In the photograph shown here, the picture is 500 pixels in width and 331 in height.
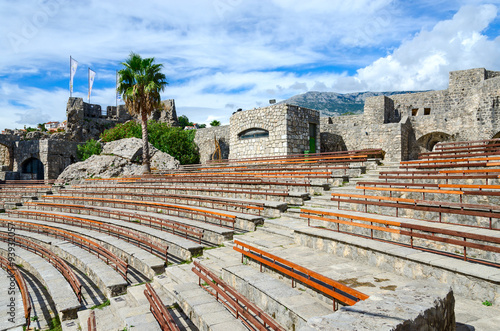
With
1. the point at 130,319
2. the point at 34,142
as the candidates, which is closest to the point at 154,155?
the point at 34,142

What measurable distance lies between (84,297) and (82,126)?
1549 inches

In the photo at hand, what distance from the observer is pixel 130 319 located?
4.73 meters

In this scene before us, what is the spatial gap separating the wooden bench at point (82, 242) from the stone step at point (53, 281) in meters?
0.95

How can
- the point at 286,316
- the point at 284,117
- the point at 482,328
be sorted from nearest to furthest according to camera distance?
the point at 482,328 → the point at 286,316 → the point at 284,117

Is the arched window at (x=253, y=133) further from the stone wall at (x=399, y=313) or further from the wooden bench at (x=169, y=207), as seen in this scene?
the stone wall at (x=399, y=313)

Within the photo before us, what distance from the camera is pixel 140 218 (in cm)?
1009

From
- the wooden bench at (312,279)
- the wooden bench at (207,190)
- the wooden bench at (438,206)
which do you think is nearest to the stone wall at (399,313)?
Result: the wooden bench at (312,279)

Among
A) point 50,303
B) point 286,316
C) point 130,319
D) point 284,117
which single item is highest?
point 284,117

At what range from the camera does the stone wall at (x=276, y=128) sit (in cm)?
1897

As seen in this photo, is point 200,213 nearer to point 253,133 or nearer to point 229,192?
point 229,192

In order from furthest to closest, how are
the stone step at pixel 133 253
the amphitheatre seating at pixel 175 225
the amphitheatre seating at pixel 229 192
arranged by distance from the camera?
the amphitheatre seating at pixel 229 192 < the amphitheatre seating at pixel 175 225 < the stone step at pixel 133 253

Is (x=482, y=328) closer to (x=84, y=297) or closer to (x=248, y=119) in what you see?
(x=84, y=297)

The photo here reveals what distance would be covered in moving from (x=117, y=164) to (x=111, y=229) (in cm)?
1345

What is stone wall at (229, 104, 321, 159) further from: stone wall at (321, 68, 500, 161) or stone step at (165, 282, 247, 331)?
stone step at (165, 282, 247, 331)
